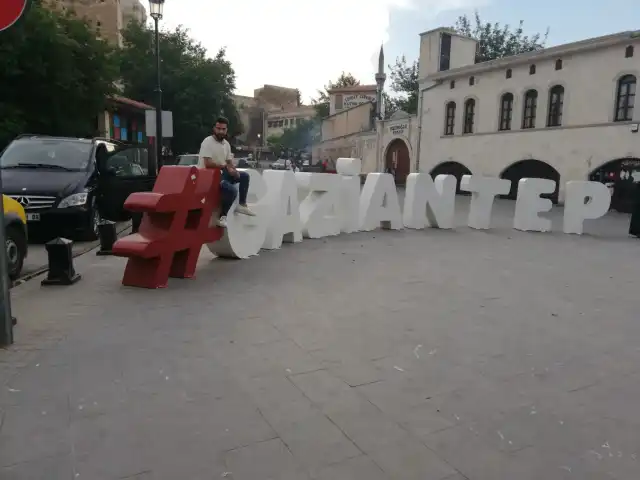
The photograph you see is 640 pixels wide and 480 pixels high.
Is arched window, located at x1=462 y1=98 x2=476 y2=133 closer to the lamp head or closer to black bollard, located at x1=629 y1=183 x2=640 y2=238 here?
black bollard, located at x1=629 y1=183 x2=640 y2=238

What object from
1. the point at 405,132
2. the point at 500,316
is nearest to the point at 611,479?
the point at 500,316

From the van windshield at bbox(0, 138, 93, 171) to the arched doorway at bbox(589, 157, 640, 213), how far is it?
19259mm

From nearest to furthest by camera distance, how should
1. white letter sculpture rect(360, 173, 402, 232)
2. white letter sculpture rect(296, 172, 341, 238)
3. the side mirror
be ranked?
the side mirror
white letter sculpture rect(296, 172, 341, 238)
white letter sculpture rect(360, 173, 402, 232)

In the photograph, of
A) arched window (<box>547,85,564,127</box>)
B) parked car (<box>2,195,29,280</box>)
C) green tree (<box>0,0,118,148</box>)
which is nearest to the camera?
parked car (<box>2,195,29,280</box>)

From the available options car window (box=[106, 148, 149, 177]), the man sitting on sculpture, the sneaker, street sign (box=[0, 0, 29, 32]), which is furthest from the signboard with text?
street sign (box=[0, 0, 29, 32])

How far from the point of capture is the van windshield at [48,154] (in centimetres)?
909

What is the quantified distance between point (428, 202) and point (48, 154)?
7.73 metres

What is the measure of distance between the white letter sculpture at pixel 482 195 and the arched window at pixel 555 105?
41.5 ft

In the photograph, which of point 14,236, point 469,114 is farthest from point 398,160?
point 14,236

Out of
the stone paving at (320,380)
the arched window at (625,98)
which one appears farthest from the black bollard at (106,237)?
the arched window at (625,98)

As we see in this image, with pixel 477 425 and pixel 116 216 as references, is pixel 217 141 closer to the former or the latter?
pixel 116 216

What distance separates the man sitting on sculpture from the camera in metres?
6.98

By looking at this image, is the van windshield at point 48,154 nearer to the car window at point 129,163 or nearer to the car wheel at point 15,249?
the car window at point 129,163

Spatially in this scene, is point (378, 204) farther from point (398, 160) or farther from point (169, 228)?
point (398, 160)
